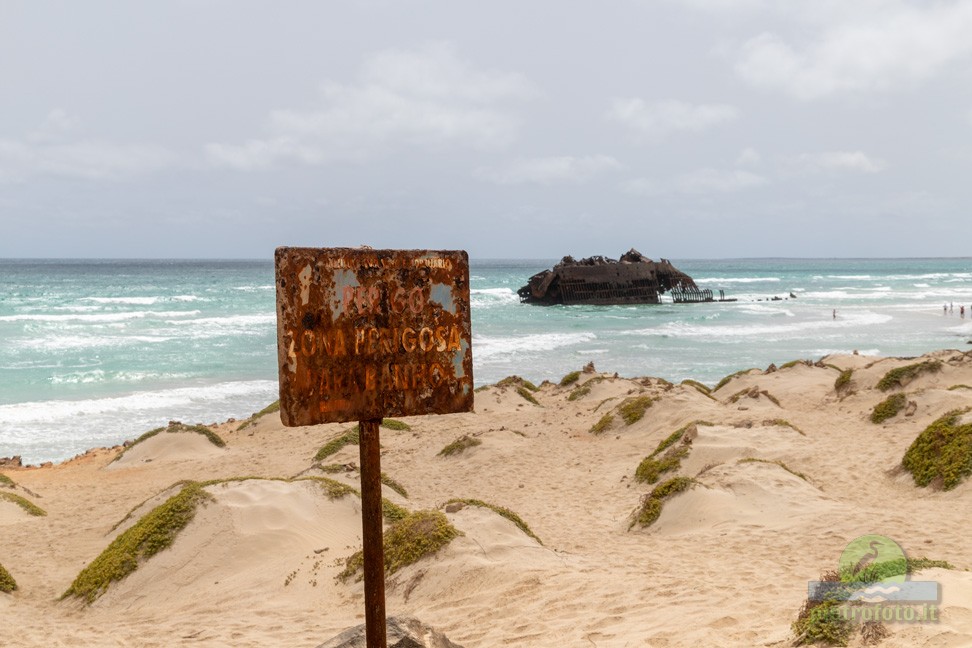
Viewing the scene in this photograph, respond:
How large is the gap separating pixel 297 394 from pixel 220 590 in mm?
5006

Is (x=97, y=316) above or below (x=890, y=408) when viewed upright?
above

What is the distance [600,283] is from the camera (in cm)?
6009

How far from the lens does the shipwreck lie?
5962 cm

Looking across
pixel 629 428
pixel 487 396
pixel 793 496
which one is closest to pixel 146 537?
pixel 793 496

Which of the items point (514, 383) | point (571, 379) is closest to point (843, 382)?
point (571, 379)

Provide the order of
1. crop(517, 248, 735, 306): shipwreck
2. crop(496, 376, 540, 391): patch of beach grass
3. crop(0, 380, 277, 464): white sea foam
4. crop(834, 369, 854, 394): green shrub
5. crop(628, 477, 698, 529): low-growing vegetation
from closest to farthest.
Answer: crop(628, 477, 698, 529): low-growing vegetation, crop(834, 369, 854, 394): green shrub, crop(0, 380, 277, 464): white sea foam, crop(496, 376, 540, 391): patch of beach grass, crop(517, 248, 735, 306): shipwreck

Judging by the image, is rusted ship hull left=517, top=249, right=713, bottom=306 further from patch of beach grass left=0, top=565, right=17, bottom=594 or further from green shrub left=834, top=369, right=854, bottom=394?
patch of beach grass left=0, top=565, right=17, bottom=594

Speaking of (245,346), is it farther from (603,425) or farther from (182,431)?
(603,425)

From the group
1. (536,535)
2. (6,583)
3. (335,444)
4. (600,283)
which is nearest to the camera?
(6,583)

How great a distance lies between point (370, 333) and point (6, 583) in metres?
7.00

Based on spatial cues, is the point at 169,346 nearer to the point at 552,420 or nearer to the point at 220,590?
the point at 552,420

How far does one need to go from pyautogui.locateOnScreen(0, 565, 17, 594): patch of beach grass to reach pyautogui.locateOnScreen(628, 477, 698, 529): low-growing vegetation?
271 inches

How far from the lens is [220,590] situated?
24.4ft

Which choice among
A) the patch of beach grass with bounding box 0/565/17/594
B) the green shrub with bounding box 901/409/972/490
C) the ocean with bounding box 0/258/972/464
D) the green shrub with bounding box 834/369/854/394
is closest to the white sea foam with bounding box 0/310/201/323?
the ocean with bounding box 0/258/972/464
